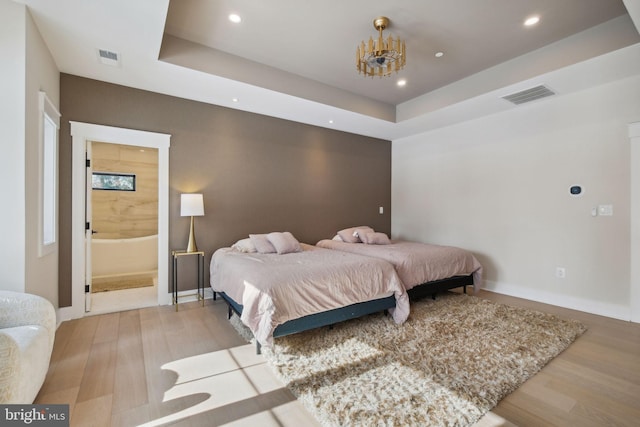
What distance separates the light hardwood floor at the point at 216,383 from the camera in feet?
5.74

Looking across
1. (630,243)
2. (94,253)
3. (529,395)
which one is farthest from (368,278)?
(94,253)

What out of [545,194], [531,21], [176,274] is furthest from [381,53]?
[176,274]

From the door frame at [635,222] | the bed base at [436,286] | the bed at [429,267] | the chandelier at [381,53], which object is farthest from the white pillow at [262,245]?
the door frame at [635,222]

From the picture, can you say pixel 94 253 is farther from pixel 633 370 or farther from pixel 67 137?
pixel 633 370

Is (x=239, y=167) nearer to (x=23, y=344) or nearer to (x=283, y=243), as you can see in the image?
(x=283, y=243)

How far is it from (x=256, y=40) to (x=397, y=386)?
137 inches

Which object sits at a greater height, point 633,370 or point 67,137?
point 67,137

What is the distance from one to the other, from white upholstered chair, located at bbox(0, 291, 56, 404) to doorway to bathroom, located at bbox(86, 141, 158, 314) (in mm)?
2837

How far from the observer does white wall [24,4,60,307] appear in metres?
2.26

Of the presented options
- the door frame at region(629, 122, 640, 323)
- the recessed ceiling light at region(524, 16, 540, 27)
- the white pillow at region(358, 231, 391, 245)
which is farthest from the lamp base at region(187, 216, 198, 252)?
the door frame at region(629, 122, 640, 323)

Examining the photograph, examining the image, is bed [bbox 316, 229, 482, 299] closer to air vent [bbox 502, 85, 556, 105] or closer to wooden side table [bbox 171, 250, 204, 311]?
wooden side table [bbox 171, 250, 204, 311]

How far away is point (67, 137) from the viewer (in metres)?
3.23

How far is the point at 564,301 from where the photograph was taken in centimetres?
373

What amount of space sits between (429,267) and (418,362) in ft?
5.09
